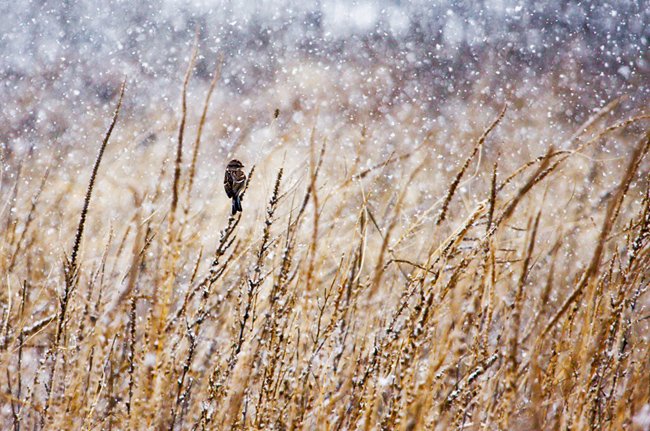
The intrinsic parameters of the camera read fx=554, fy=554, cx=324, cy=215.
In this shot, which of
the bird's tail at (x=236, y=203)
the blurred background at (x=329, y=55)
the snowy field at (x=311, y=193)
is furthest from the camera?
the blurred background at (x=329, y=55)

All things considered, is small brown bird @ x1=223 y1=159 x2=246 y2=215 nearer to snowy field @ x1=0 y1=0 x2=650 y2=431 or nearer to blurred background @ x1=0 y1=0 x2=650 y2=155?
snowy field @ x1=0 y1=0 x2=650 y2=431

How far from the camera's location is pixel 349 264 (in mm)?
576

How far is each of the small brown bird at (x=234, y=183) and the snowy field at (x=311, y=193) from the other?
20mm

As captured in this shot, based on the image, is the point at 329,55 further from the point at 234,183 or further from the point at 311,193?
the point at 311,193

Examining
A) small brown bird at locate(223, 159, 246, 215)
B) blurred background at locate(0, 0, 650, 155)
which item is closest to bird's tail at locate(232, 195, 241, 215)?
small brown bird at locate(223, 159, 246, 215)

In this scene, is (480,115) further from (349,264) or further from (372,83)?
(349,264)

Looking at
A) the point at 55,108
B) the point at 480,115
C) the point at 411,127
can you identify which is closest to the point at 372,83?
the point at 411,127

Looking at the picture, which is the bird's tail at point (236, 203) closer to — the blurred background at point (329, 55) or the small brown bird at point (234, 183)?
the small brown bird at point (234, 183)

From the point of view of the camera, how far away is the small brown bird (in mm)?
738

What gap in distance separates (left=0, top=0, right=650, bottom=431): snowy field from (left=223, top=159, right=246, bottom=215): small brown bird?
0.8 inches

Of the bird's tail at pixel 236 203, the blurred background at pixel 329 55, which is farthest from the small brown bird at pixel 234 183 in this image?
the blurred background at pixel 329 55

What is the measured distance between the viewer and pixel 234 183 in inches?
30.1

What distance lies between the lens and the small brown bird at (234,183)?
74cm

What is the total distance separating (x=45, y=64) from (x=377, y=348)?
571 centimetres
